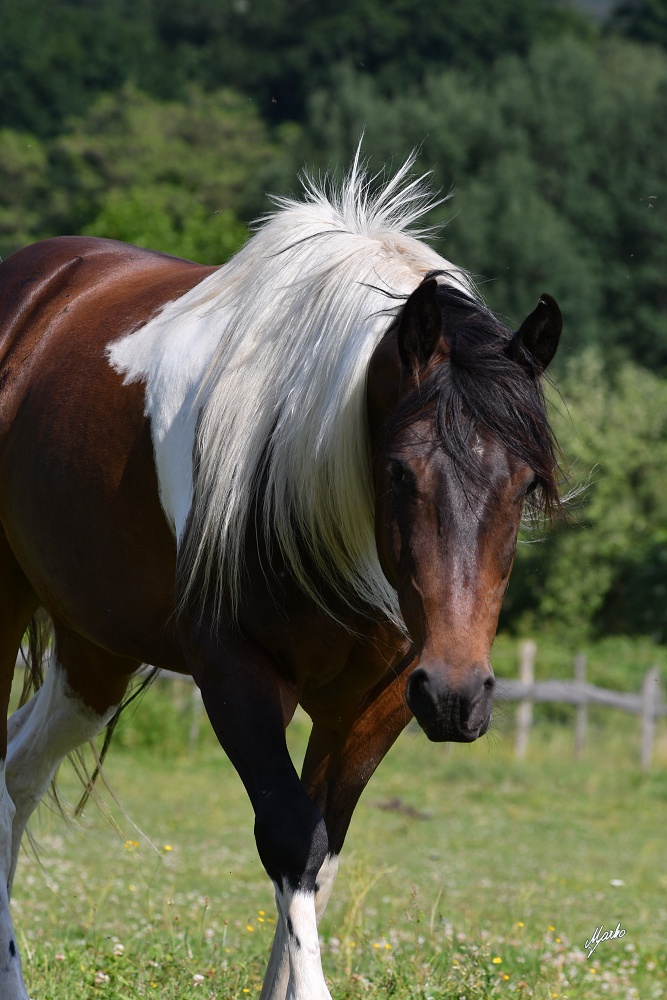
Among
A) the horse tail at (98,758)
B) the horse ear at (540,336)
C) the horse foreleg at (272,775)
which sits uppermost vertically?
the horse ear at (540,336)

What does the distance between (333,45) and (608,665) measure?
40.1 meters

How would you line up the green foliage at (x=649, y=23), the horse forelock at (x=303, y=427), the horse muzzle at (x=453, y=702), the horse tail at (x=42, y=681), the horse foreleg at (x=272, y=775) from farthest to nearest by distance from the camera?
the green foliage at (x=649, y=23) < the horse tail at (x=42, y=681) < the horse forelock at (x=303, y=427) < the horse foreleg at (x=272, y=775) < the horse muzzle at (x=453, y=702)

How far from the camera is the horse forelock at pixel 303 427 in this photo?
2992 millimetres

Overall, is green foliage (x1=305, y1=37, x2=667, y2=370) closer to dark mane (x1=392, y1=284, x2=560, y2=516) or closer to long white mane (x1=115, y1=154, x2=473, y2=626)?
long white mane (x1=115, y1=154, x2=473, y2=626)

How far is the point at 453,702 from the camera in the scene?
2484mm

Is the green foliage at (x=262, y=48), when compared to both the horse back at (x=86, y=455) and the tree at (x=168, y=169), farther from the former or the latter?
the horse back at (x=86, y=455)

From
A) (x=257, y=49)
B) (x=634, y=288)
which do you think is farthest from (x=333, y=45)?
(x=634, y=288)

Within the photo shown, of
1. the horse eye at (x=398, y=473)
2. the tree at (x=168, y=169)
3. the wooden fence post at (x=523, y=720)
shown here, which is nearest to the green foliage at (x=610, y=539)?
the wooden fence post at (x=523, y=720)

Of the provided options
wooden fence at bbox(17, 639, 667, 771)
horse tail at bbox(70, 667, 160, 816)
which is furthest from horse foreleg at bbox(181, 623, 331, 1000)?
wooden fence at bbox(17, 639, 667, 771)

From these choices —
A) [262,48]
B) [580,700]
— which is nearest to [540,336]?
[580,700]

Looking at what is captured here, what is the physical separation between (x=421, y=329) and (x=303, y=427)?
41 centimetres

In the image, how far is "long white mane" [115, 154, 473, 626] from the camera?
2.99m

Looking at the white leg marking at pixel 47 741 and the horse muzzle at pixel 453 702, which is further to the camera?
the white leg marking at pixel 47 741

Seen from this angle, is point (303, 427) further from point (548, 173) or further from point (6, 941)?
point (548, 173)
